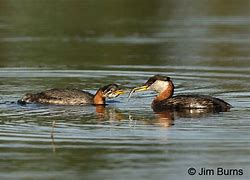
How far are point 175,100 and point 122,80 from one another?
331cm

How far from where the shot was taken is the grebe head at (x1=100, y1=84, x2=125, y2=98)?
1675 centimetres

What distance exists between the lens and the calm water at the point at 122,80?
1168 cm

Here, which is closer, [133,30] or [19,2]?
[133,30]

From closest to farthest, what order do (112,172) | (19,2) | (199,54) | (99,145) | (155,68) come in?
(112,172)
(99,145)
(155,68)
(199,54)
(19,2)

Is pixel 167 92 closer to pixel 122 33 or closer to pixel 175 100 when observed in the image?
pixel 175 100

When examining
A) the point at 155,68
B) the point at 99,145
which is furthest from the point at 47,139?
the point at 155,68

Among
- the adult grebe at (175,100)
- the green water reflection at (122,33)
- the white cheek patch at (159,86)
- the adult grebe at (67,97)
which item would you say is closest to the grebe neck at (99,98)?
the adult grebe at (67,97)

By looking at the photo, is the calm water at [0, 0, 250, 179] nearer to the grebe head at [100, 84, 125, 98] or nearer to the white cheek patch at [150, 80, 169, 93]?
the grebe head at [100, 84, 125, 98]

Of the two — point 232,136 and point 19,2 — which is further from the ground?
point 19,2

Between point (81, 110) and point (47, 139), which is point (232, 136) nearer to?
point (47, 139)

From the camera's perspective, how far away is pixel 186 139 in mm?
12805

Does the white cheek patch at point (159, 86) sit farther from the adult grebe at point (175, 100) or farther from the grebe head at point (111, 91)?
the grebe head at point (111, 91)

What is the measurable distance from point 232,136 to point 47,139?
2377 millimetres

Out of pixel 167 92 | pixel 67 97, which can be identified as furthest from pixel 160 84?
pixel 67 97
